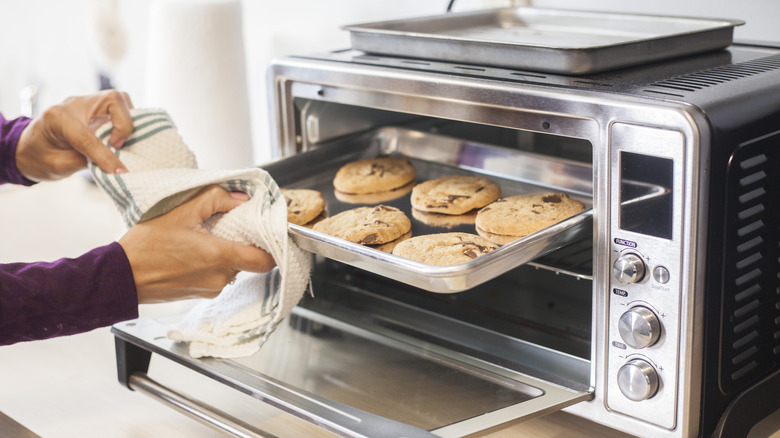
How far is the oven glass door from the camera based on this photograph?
699 mm

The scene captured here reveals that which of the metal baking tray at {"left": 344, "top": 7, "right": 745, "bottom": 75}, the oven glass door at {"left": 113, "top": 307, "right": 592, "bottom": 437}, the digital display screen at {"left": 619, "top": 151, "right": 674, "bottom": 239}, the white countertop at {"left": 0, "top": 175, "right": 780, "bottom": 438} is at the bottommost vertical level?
the white countertop at {"left": 0, "top": 175, "right": 780, "bottom": 438}

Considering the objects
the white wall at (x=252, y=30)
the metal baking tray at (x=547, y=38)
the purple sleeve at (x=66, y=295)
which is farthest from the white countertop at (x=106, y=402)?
the white wall at (x=252, y=30)

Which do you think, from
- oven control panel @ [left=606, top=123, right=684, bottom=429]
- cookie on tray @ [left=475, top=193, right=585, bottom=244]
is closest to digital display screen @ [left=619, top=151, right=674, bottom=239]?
oven control panel @ [left=606, top=123, right=684, bottom=429]

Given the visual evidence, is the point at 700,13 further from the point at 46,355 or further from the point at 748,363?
the point at 46,355

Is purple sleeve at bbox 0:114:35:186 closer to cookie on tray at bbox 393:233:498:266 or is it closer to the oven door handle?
the oven door handle

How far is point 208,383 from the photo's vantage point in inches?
37.1

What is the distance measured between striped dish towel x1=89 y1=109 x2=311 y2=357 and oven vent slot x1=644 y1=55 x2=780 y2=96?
36 cm

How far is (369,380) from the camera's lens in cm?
80

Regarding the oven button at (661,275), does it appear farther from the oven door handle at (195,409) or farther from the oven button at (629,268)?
the oven door handle at (195,409)

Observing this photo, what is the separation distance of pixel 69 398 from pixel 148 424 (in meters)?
0.12

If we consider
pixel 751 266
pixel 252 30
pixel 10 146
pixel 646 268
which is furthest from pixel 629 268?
pixel 252 30

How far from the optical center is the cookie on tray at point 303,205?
0.87m

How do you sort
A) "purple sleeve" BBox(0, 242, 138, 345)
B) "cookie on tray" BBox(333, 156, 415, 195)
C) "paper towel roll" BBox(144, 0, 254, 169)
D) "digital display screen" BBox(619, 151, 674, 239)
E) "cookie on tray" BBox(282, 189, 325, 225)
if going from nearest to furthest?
"digital display screen" BBox(619, 151, 674, 239) → "purple sleeve" BBox(0, 242, 138, 345) → "cookie on tray" BBox(282, 189, 325, 225) → "cookie on tray" BBox(333, 156, 415, 195) → "paper towel roll" BBox(144, 0, 254, 169)

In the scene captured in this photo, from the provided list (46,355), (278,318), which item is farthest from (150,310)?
(278,318)
